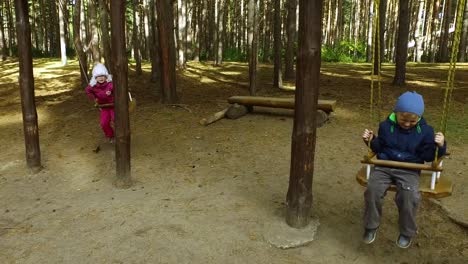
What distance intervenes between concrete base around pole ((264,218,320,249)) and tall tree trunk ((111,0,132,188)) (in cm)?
216

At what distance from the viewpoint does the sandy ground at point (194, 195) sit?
4.00 metres

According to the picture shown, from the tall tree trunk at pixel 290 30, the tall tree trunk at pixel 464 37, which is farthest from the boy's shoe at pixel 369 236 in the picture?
the tall tree trunk at pixel 464 37

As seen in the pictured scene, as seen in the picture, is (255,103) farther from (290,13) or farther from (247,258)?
(247,258)

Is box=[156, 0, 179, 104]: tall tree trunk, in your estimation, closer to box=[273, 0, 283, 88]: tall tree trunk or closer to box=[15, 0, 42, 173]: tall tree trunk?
box=[273, 0, 283, 88]: tall tree trunk

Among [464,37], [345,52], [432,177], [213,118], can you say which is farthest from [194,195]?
[345,52]

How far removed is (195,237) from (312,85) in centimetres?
187

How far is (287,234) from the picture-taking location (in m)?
4.18

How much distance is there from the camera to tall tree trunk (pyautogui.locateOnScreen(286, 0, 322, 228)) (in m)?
3.85

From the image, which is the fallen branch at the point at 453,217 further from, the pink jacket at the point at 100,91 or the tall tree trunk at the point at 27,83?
the tall tree trunk at the point at 27,83

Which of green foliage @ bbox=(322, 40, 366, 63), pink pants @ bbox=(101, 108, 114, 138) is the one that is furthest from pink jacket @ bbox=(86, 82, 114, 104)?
green foliage @ bbox=(322, 40, 366, 63)

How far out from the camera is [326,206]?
4805 millimetres

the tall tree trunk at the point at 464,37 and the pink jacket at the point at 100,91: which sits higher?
the tall tree trunk at the point at 464,37

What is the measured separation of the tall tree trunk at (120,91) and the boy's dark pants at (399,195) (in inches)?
124

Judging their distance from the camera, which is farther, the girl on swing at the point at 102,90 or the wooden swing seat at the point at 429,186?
the girl on swing at the point at 102,90
